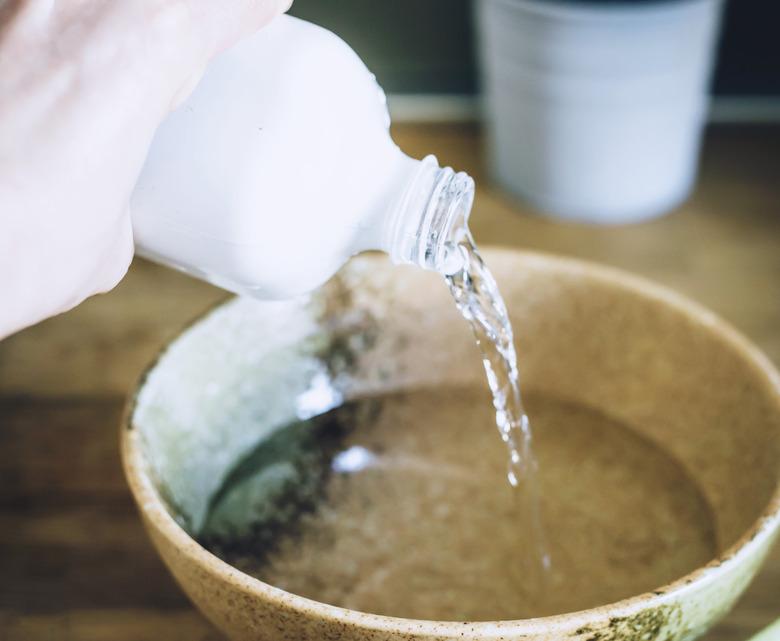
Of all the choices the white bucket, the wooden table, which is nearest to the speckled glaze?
the wooden table

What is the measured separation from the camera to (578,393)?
22.0 inches

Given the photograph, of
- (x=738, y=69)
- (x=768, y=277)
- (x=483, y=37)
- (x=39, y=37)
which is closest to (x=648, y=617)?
(x=39, y=37)

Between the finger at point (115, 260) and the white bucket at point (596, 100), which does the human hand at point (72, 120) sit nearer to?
the finger at point (115, 260)

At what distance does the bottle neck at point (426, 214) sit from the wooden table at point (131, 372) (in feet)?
0.72

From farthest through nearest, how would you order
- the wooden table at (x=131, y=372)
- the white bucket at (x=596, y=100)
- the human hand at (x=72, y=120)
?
the white bucket at (x=596, y=100) < the wooden table at (x=131, y=372) < the human hand at (x=72, y=120)

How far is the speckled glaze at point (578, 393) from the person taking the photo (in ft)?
1.10

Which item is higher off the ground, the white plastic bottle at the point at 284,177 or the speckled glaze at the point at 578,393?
the white plastic bottle at the point at 284,177

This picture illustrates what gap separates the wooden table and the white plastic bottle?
204mm

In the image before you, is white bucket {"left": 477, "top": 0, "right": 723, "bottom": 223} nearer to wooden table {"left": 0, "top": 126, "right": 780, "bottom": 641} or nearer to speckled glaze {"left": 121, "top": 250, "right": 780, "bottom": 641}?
wooden table {"left": 0, "top": 126, "right": 780, "bottom": 641}

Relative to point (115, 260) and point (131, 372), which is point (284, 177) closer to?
point (115, 260)

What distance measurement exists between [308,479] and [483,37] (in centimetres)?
45

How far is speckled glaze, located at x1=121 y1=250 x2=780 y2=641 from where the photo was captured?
1.10 feet

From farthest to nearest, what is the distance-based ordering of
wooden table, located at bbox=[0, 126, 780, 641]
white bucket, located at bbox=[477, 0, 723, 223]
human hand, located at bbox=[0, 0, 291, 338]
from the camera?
white bucket, located at bbox=[477, 0, 723, 223] < wooden table, located at bbox=[0, 126, 780, 641] < human hand, located at bbox=[0, 0, 291, 338]

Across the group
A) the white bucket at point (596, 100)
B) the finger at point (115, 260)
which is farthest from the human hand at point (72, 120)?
the white bucket at point (596, 100)
